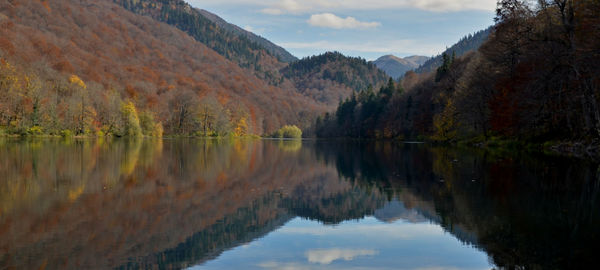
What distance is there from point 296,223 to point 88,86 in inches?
3569

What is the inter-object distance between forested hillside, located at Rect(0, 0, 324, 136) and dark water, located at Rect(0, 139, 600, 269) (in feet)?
196

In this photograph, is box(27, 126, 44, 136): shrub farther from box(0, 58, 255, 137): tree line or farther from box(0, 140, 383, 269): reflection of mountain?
box(0, 140, 383, 269): reflection of mountain

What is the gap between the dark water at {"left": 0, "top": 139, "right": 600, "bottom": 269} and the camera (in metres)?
7.44

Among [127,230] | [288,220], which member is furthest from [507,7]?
[127,230]

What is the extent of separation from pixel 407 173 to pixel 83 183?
1389cm

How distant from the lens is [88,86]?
8994 centimetres

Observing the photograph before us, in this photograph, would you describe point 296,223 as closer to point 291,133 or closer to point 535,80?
point 535,80

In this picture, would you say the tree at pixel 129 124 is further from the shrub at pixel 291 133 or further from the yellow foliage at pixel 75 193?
the shrub at pixel 291 133

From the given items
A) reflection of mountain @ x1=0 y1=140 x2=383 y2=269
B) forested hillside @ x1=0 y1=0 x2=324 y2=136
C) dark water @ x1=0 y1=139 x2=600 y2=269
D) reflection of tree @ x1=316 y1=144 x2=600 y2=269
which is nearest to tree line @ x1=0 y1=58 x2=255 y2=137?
forested hillside @ x1=0 y1=0 x2=324 y2=136

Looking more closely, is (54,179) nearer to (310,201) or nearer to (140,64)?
(310,201)

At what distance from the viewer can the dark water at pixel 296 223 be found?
24.4 ft

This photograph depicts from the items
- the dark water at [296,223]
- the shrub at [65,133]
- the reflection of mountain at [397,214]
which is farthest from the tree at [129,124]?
the reflection of mountain at [397,214]

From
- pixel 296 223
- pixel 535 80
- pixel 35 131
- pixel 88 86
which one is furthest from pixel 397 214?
pixel 88 86

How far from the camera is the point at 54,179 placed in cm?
1655
